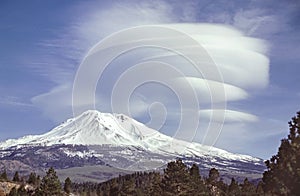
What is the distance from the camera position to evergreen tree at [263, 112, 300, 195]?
47.5 metres

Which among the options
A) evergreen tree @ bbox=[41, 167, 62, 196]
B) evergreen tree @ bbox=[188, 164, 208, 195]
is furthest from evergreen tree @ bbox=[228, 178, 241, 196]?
evergreen tree @ bbox=[41, 167, 62, 196]

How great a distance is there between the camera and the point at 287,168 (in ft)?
160

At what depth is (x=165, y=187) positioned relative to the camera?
71.1 meters

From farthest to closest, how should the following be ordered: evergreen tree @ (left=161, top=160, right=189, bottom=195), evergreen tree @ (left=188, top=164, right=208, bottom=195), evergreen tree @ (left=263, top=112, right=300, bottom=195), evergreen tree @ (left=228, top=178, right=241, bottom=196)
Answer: evergreen tree @ (left=228, top=178, right=241, bottom=196), evergreen tree @ (left=188, top=164, right=208, bottom=195), evergreen tree @ (left=161, top=160, right=189, bottom=195), evergreen tree @ (left=263, top=112, right=300, bottom=195)

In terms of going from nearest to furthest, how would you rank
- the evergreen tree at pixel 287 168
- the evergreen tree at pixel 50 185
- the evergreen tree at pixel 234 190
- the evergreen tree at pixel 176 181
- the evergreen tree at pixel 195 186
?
the evergreen tree at pixel 287 168
the evergreen tree at pixel 176 181
the evergreen tree at pixel 195 186
the evergreen tree at pixel 50 185
the evergreen tree at pixel 234 190

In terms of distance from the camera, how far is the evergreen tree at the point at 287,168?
4753cm

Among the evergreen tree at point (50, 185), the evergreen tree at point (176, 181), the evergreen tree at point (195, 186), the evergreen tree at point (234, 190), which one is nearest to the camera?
the evergreen tree at point (176, 181)

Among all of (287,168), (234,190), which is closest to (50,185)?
(234,190)

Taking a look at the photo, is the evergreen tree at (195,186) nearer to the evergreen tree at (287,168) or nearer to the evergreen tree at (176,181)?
the evergreen tree at (176,181)

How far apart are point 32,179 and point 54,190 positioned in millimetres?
82911

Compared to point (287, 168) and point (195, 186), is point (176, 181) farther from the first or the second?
point (287, 168)

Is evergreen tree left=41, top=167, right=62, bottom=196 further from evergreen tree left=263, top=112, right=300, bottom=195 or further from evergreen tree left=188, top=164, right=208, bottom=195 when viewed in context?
evergreen tree left=263, top=112, right=300, bottom=195

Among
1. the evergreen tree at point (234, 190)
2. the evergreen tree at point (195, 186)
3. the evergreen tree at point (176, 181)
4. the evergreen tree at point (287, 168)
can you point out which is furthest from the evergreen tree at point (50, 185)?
the evergreen tree at point (287, 168)

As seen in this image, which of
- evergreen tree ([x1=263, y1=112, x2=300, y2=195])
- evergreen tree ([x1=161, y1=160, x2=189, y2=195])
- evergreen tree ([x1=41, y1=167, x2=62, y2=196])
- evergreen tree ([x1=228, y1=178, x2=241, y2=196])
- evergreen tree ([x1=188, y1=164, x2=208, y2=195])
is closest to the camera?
evergreen tree ([x1=263, y1=112, x2=300, y2=195])
